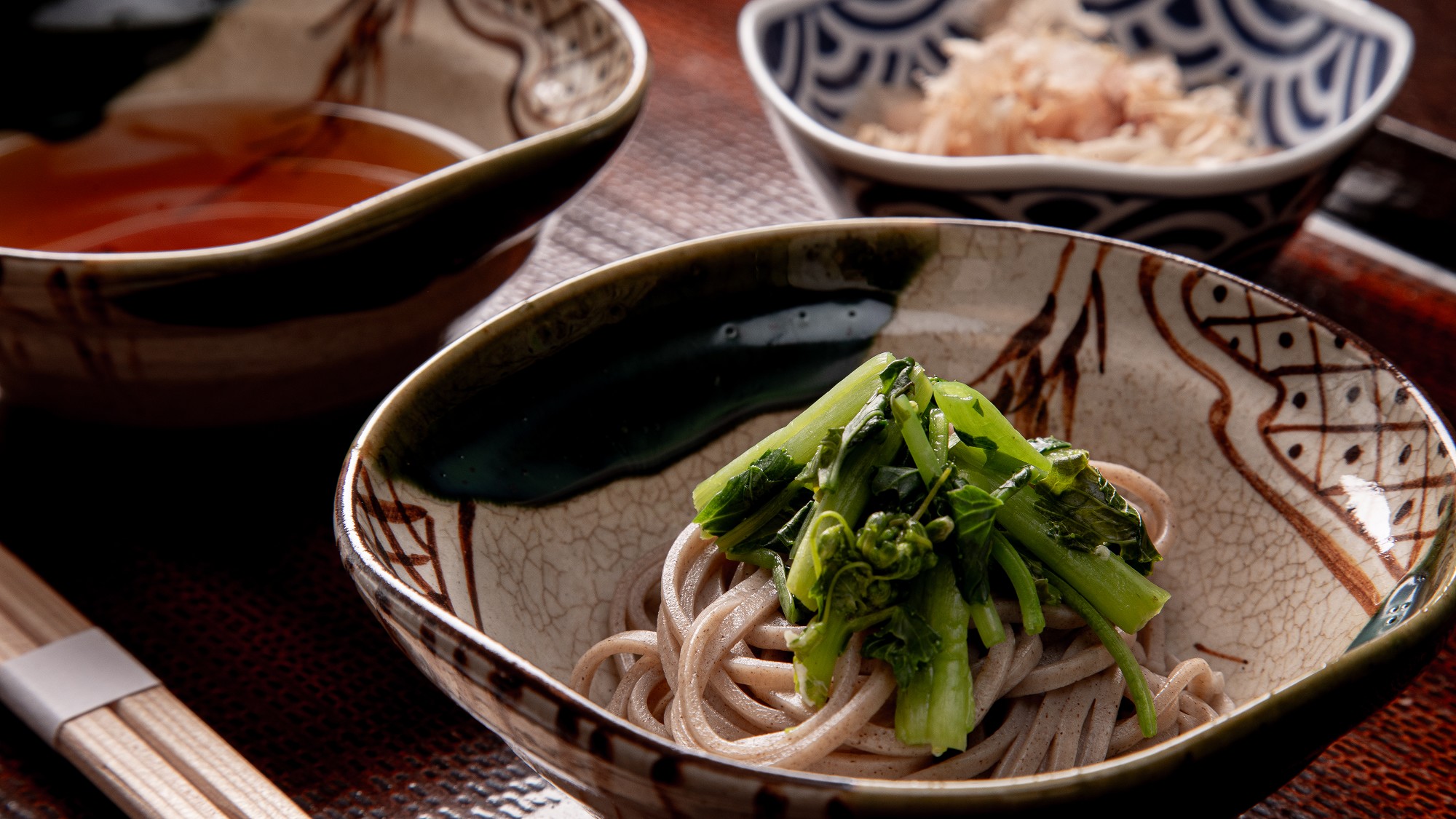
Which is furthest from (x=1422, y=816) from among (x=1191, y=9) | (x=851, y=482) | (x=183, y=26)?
(x=183, y=26)

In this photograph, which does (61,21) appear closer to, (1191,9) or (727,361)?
(727,361)

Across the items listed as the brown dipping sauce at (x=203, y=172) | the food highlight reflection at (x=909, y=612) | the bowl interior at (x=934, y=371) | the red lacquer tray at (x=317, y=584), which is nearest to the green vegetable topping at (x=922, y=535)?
the food highlight reflection at (x=909, y=612)

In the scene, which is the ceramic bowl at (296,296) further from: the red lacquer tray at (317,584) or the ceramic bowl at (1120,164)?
the ceramic bowl at (1120,164)

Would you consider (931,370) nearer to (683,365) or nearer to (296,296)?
(683,365)

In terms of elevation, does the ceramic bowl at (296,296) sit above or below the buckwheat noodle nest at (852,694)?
above

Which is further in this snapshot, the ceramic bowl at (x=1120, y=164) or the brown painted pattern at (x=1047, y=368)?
the ceramic bowl at (x=1120, y=164)

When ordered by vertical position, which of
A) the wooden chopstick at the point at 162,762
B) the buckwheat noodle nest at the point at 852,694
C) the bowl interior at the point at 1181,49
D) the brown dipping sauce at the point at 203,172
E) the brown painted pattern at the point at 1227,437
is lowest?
the wooden chopstick at the point at 162,762

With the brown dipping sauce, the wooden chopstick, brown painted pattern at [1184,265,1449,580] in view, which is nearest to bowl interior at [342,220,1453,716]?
brown painted pattern at [1184,265,1449,580]
